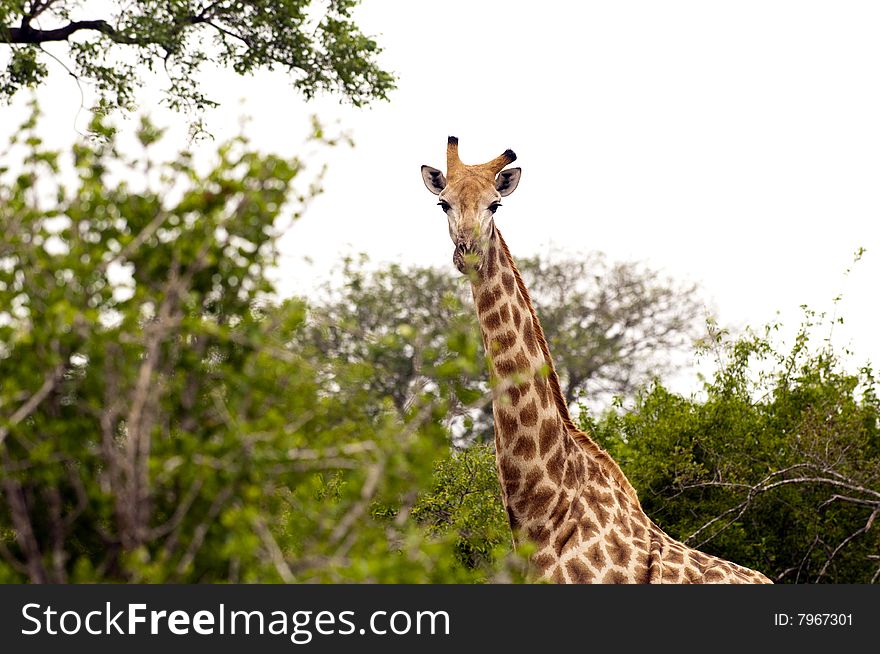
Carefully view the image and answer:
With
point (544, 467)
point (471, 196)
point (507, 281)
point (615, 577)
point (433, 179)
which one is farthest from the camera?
point (433, 179)

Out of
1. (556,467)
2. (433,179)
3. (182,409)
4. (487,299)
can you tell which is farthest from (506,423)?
(182,409)

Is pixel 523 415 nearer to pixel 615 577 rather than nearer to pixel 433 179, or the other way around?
pixel 615 577

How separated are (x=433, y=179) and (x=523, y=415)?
2.02 metres

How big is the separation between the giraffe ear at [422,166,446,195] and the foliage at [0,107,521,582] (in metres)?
4.08

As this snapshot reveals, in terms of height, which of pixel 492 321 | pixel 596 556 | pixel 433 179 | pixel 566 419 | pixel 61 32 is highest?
pixel 61 32

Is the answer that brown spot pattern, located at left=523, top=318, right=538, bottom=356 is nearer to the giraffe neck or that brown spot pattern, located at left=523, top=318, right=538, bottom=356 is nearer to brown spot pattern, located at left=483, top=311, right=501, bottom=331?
the giraffe neck

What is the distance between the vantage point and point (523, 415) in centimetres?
709

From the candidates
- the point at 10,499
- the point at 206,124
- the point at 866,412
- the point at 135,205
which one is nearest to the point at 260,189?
the point at 135,205

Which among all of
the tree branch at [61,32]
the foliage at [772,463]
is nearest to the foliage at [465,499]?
the foliage at [772,463]

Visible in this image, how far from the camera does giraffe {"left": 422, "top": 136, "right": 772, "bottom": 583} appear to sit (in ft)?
22.2

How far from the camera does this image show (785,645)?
5777 mm

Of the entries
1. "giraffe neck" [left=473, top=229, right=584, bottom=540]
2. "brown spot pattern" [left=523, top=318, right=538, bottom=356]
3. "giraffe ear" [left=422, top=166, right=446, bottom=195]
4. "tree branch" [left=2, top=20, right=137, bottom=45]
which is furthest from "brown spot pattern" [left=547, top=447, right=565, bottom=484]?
"tree branch" [left=2, top=20, right=137, bottom=45]

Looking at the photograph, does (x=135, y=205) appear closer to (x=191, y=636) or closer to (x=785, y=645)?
(x=191, y=636)

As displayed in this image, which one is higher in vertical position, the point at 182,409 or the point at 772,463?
the point at 772,463
